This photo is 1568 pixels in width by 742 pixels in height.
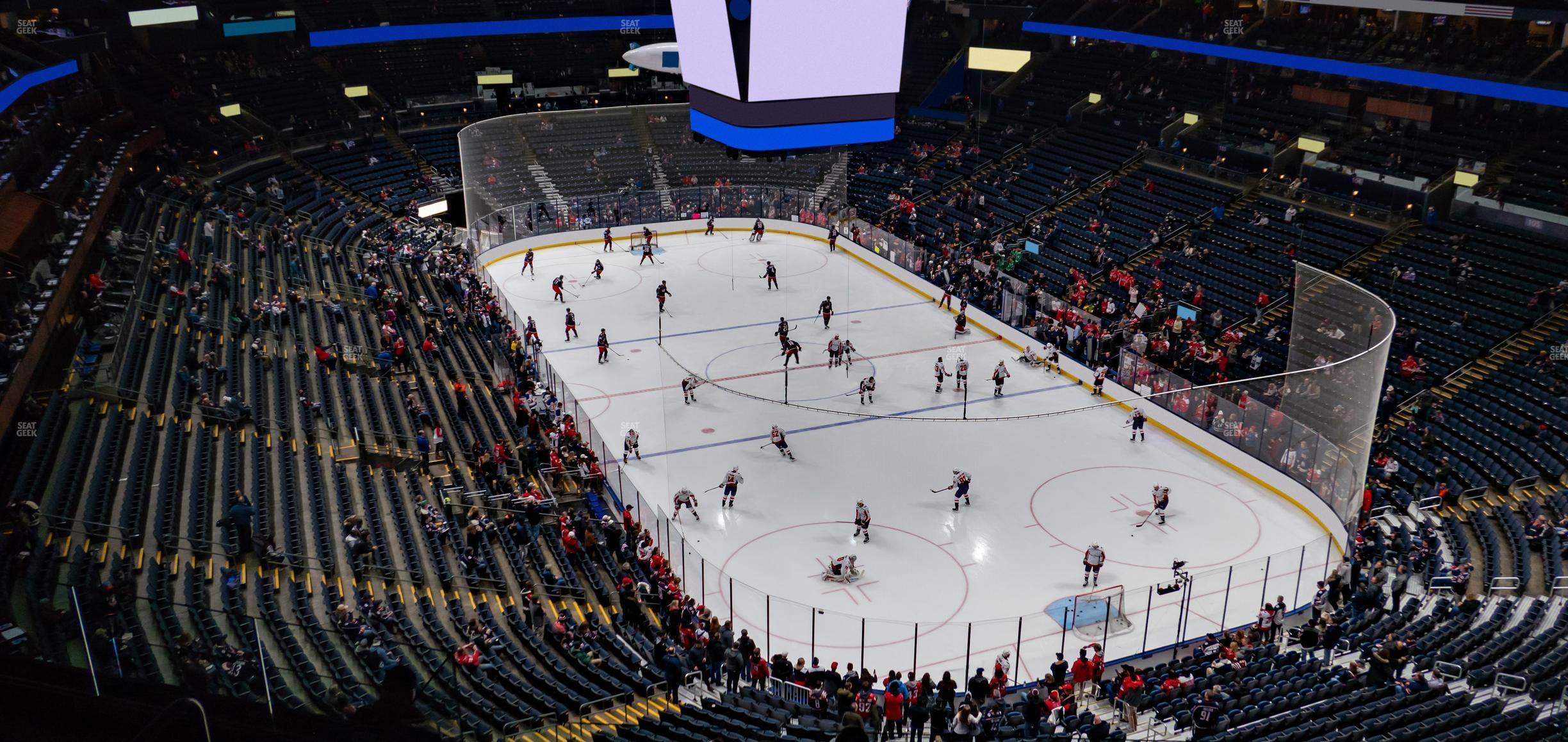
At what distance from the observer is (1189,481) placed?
74.3ft

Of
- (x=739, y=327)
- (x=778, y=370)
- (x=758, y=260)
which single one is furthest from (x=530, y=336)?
(x=758, y=260)

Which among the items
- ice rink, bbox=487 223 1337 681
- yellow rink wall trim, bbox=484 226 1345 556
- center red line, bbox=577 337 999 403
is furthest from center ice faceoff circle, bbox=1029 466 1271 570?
center red line, bbox=577 337 999 403

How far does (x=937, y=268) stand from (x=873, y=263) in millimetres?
3677

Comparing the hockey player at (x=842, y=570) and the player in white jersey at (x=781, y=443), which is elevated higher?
the player in white jersey at (x=781, y=443)

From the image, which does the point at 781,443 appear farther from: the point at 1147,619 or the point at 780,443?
the point at 1147,619

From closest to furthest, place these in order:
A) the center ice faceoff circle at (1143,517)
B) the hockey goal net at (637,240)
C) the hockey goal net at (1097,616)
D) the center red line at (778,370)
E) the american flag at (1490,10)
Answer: the hockey goal net at (1097,616) < the center ice faceoff circle at (1143,517) < the american flag at (1490,10) < the center red line at (778,370) < the hockey goal net at (637,240)

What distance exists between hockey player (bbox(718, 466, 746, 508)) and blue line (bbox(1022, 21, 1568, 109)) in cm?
2057

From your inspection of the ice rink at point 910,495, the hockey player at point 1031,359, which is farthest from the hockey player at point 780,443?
the hockey player at point 1031,359

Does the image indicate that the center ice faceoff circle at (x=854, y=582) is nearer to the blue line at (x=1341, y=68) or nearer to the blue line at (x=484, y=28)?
the blue line at (x=1341, y=68)

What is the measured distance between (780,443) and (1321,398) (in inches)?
399

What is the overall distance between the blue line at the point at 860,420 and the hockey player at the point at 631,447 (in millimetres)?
210

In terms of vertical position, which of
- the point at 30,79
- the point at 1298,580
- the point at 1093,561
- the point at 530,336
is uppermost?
the point at 30,79

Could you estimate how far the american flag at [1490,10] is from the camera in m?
26.3

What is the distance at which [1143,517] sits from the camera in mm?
21016
